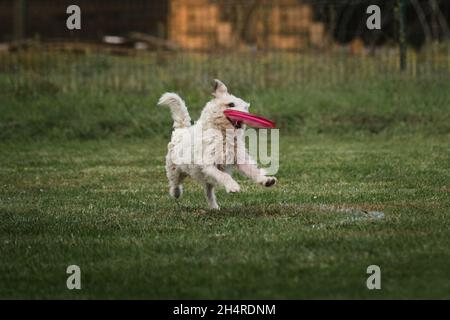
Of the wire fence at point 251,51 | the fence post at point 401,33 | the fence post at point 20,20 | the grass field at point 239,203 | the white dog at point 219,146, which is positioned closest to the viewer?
the grass field at point 239,203

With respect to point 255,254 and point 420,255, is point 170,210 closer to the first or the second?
point 255,254

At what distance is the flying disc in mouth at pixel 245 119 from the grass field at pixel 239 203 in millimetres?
771

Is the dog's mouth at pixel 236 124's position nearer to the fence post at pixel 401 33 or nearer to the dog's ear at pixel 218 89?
the dog's ear at pixel 218 89

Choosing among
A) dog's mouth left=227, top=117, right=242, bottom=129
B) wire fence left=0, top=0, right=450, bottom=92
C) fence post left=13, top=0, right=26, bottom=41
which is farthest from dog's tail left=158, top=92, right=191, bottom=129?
fence post left=13, top=0, right=26, bottom=41

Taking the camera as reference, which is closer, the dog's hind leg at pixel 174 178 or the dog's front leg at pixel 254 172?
the dog's front leg at pixel 254 172

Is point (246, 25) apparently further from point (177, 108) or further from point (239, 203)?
point (177, 108)

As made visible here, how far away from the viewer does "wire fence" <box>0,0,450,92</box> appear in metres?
17.5

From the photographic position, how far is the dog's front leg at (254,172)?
25.6 feet

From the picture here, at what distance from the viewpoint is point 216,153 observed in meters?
8.09

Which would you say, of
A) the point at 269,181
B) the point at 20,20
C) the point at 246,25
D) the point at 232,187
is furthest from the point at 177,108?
the point at 20,20

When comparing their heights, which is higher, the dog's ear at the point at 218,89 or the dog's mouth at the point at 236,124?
the dog's ear at the point at 218,89

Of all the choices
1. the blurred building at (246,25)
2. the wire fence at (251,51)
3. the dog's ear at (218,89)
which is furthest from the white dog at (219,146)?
the blurred building at (246,25)

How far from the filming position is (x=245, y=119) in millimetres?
7934
